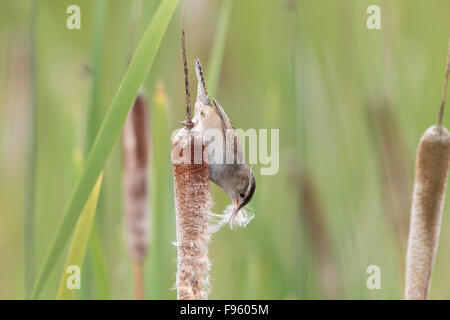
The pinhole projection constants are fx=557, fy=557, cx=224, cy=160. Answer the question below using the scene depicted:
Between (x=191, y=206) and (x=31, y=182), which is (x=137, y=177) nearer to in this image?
(x=31, y=182)

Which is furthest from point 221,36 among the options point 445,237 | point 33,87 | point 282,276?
point 445,237

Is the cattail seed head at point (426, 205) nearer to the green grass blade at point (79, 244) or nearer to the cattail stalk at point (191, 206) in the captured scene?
the cattail stalk at point (191, 206)

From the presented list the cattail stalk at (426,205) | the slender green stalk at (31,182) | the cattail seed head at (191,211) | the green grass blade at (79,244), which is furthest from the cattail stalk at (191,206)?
the slender green stalk at (31,182)

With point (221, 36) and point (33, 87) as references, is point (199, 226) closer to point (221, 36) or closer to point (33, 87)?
point (221, 36)

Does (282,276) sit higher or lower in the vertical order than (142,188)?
lower

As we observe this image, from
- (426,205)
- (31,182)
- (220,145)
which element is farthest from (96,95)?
(426,205)

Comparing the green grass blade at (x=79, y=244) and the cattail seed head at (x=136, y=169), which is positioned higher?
the cattail seed head at (x=136, y=169)

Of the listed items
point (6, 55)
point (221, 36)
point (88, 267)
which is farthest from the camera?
point (6, 55)
